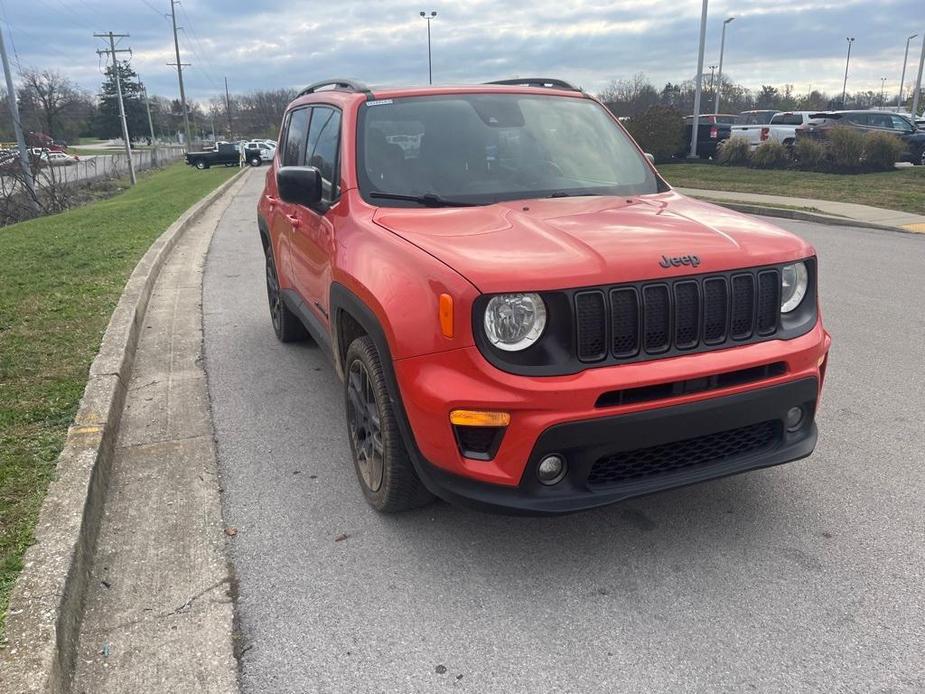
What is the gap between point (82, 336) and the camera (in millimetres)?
5781

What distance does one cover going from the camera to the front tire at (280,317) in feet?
19.6

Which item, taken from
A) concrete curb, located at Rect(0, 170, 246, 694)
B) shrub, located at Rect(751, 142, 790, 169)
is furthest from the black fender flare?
shrub, located at Rect(751, 142, 790, 169)

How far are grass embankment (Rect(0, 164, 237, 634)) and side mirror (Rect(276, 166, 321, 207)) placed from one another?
1.77m

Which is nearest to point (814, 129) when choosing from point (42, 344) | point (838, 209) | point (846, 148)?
point (846, 148)

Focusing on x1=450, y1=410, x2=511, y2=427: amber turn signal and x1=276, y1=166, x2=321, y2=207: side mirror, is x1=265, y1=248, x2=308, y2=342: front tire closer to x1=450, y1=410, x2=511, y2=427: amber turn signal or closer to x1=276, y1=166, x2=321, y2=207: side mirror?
x1=276, y1=166, x2=321, y2=207: side mirror

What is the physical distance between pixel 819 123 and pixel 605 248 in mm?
24914

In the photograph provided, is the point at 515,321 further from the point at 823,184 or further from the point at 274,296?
the point at 823,184

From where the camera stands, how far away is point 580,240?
2.92 metres

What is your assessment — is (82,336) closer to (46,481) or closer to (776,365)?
(46,481)

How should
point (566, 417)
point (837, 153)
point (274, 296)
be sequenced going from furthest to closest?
1. point (837, 153)
2. point (274, 296)
3. point (566, 417)

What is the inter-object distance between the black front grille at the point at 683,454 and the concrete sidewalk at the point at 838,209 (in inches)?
428

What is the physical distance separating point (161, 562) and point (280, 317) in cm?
328

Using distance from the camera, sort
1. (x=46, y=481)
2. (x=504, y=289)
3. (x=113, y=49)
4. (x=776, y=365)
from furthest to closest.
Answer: (x=113, y=49) < (x=46, y=481) < (x=776, y=365) < (x=504, y=289)

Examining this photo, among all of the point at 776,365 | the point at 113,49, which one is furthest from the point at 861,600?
the point at 113,49
